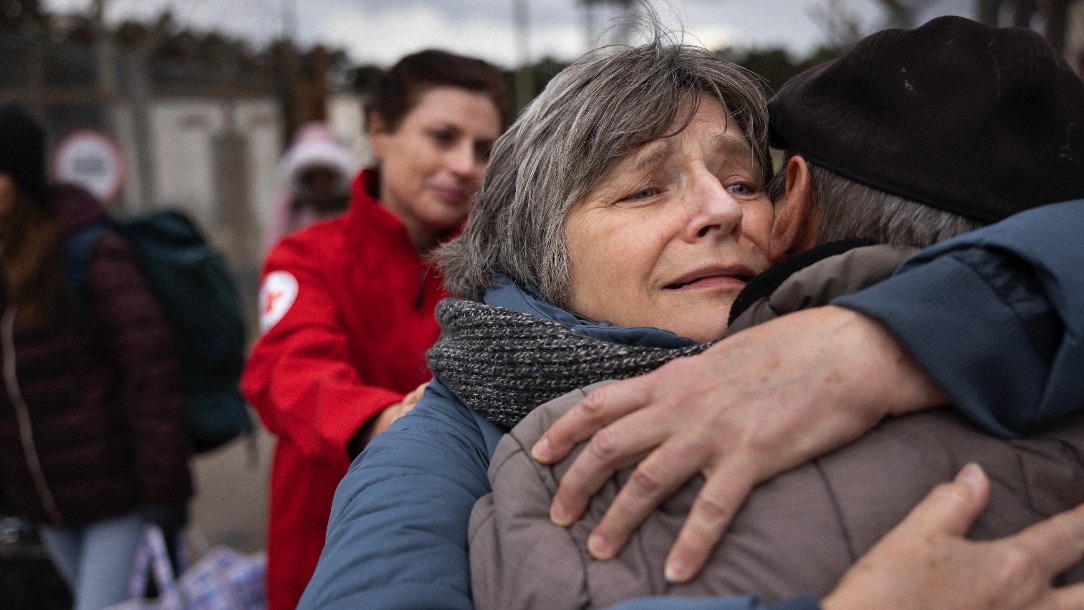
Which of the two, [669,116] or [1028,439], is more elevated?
[669,116]

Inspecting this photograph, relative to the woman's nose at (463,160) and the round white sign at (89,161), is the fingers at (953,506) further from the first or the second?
the round white sign at (89,161)

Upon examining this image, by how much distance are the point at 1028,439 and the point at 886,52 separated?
57 cm

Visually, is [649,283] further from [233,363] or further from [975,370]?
[233,363]

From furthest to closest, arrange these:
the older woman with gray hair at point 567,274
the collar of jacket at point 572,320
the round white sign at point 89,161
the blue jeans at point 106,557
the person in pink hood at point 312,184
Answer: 1. the round white sign at point 89,161
2. the person in pink hood at point 312,184
3. the blue jeans at point 106,557
4. the collar of jacket at point 572,320
5. the older woman with gray hair at point 567,274

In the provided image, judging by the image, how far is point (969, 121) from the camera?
1097 mm

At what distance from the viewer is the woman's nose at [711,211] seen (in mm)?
1400

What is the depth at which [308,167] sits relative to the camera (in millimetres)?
4680

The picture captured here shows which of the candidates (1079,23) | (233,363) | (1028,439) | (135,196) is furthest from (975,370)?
(135,196)

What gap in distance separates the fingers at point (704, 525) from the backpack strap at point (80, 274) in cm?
261

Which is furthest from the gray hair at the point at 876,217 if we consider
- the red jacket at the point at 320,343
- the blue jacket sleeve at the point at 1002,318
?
the red jacket at the point at 320,343

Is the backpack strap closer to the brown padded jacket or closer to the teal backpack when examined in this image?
the teal backpack

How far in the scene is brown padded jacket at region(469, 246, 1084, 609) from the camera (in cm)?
89

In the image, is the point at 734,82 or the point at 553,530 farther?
the point at 734,82

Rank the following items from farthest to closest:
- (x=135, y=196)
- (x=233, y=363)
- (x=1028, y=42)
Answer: (x=135, y=196), (x=233, y=363), (x=1028, y=42)
